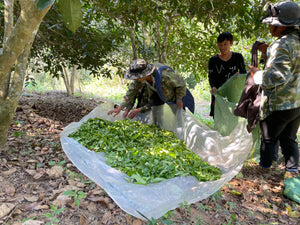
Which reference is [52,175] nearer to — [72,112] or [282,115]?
[282,115]

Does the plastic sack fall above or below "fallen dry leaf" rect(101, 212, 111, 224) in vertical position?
above

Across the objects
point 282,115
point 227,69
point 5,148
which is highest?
point 227,69

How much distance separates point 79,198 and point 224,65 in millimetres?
2290

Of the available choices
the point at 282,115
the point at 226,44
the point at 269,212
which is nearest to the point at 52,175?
the point at 269,212

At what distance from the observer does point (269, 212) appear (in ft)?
6.17

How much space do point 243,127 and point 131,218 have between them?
4.96 feet

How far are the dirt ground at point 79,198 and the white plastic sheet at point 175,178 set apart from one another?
0.48 feet

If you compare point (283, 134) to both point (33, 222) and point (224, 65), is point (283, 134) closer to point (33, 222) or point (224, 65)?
point (224, 65)

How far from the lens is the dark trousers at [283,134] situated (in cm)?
192

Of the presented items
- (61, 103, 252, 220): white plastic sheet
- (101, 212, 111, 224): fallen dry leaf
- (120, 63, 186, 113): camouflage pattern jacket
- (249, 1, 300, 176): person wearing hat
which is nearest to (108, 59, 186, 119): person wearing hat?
(120, 63, 186, 113): camouflage pattern jacket

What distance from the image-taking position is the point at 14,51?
1482 mm

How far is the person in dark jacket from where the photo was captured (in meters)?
2.82

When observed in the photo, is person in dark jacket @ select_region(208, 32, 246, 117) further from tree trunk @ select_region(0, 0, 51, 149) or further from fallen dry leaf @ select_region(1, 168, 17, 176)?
fallen dry leaf @ select_region(1, 168, 17, 176)

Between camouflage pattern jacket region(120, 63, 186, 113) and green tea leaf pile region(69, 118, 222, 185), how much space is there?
32cm
